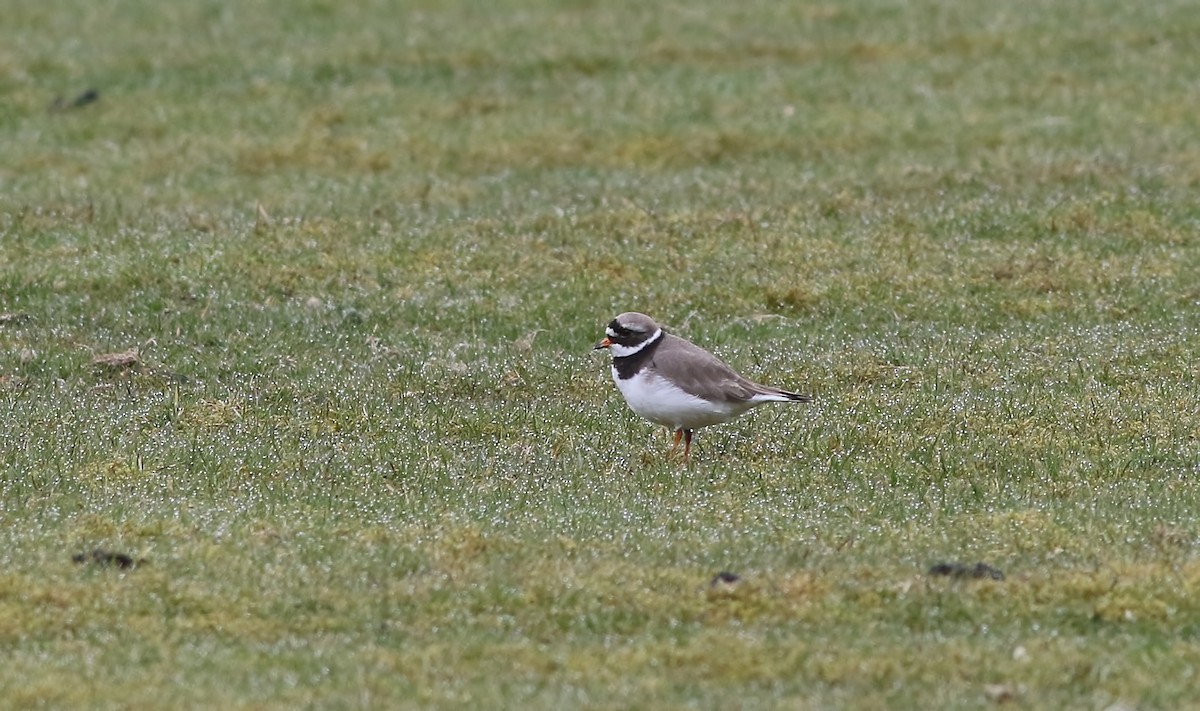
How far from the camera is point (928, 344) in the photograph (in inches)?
805

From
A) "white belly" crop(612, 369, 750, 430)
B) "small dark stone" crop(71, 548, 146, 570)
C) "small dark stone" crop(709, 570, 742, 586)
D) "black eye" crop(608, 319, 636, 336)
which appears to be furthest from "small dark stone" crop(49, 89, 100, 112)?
"small dark stone" crop(709, 570, 742, 586)

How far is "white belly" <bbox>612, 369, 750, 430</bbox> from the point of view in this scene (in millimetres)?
15320

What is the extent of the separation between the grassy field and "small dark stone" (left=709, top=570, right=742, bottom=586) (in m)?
0.10

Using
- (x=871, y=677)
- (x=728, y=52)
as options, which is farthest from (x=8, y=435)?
(x=728, y=52)

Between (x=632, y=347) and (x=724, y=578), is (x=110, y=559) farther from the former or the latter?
(x=632, y=347)

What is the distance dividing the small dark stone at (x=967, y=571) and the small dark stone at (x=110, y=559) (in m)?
5.32

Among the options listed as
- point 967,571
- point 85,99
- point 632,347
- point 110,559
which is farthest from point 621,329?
point 85,99

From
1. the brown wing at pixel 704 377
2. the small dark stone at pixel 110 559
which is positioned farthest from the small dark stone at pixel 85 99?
the small dark stone at pixel 110 559

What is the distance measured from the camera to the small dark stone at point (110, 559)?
12.8 metres

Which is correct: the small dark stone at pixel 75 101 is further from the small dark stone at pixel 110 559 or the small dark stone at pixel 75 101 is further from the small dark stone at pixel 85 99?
the small dark stone at pixel 110 559

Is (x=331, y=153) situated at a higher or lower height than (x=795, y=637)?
lower

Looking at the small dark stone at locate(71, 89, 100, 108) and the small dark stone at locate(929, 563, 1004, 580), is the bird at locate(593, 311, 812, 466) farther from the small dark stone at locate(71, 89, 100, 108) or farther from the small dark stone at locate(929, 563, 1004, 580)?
the small dark stone at locate(71, 89, 100, 108)

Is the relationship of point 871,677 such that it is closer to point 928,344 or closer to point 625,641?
point 625,641

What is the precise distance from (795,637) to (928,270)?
466 inches
